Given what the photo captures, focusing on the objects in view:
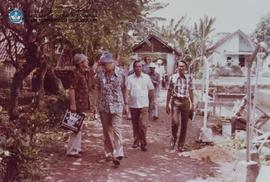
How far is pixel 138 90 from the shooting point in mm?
6754

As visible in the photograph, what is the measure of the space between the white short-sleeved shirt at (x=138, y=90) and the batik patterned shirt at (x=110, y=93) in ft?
2.53

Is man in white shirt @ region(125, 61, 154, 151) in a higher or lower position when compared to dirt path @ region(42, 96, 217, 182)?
higher

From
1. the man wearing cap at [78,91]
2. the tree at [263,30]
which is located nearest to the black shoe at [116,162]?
the man wearing cap at [78,91]

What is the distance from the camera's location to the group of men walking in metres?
5.91

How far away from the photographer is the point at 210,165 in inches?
249

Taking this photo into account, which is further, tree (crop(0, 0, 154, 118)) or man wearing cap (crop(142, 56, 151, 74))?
man wearing cap (crop(142, 56, 151, 74))

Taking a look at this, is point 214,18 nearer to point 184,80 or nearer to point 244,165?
point 184,80

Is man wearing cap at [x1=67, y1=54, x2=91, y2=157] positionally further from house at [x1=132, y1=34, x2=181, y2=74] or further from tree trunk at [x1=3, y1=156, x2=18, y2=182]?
house at [x1=132, y1=34, x2=181, y2=74]

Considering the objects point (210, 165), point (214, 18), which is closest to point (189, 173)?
point (210, 165)

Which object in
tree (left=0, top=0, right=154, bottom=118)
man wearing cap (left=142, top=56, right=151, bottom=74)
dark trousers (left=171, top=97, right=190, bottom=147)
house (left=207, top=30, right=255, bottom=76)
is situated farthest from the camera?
house (left=207, top=30, right=255, bottom=76)

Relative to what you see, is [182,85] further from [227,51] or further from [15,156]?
[227,51]

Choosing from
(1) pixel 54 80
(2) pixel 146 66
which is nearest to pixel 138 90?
(2) pixel 146 66

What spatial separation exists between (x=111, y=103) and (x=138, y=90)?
981 millimetres

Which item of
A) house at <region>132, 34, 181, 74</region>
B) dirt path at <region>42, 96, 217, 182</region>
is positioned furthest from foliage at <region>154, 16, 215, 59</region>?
house at <region>132, 34, 181, 74</region>
